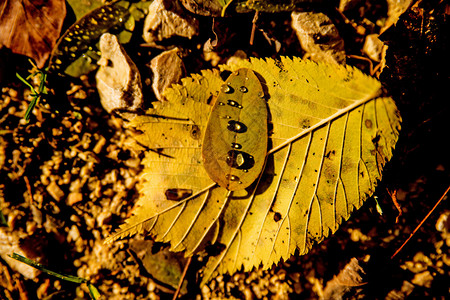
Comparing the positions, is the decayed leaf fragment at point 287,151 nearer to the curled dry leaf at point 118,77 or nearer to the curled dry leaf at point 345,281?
the curled dry leaf at point 118,77

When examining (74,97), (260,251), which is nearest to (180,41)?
(74,97)

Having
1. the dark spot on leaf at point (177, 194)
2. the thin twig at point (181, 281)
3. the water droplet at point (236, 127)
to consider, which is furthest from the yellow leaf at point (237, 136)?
the thin twig at point (181, 281)

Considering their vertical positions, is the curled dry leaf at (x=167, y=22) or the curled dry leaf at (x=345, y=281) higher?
the curled dry leaf at (x=167, y=22)

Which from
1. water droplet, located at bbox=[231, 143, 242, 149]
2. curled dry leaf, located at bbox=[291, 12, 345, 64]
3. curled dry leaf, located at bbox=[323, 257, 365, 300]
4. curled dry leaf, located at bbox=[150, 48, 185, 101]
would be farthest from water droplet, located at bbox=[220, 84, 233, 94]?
curled dry leaf, located at bbox=[323, 257, 365, 300]

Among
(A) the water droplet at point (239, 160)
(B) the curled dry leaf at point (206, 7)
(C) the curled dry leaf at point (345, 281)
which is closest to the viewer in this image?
(A) the water droplet at point (239, 160)

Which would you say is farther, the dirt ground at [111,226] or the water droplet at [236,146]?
the dirt ground at [111,226]

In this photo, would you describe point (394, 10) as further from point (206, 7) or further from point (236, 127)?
point (236, 127)

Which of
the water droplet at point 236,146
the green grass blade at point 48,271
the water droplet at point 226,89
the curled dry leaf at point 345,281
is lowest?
the green grass blade at point 48,271

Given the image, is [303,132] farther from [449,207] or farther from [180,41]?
[449,207]
